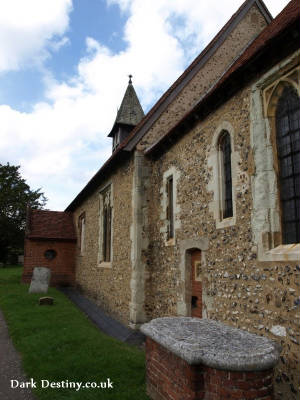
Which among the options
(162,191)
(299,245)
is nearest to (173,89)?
(162,191)

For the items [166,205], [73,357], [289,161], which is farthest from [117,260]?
[289,161]

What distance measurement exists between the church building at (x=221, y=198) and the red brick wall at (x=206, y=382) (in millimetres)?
924

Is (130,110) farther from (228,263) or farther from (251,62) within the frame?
(228,263)

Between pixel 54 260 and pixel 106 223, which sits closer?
pixel 106 223

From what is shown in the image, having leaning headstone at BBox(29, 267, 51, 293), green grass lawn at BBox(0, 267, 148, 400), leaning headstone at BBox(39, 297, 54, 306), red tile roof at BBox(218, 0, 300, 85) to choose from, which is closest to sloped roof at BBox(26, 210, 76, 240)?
leaning headstone at BBox(29, 267, 51, 293)

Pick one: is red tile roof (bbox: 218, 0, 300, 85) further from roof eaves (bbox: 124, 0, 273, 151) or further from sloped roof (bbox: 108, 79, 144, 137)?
sloped roof (bbox: 108, 79, 144, 137)

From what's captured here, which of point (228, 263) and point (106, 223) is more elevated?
point (106, 223)

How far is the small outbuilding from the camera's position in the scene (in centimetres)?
1941

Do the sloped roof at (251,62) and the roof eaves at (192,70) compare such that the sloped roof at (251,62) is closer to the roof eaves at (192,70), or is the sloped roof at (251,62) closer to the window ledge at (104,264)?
the roof eaves at (192,70)

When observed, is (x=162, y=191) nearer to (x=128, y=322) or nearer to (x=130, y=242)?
→ (x=130, y=242)

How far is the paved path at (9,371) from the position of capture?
4.96 meters

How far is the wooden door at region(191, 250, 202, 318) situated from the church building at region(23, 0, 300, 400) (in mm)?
42

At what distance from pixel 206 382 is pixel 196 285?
139 inches

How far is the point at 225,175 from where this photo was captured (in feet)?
21.5
